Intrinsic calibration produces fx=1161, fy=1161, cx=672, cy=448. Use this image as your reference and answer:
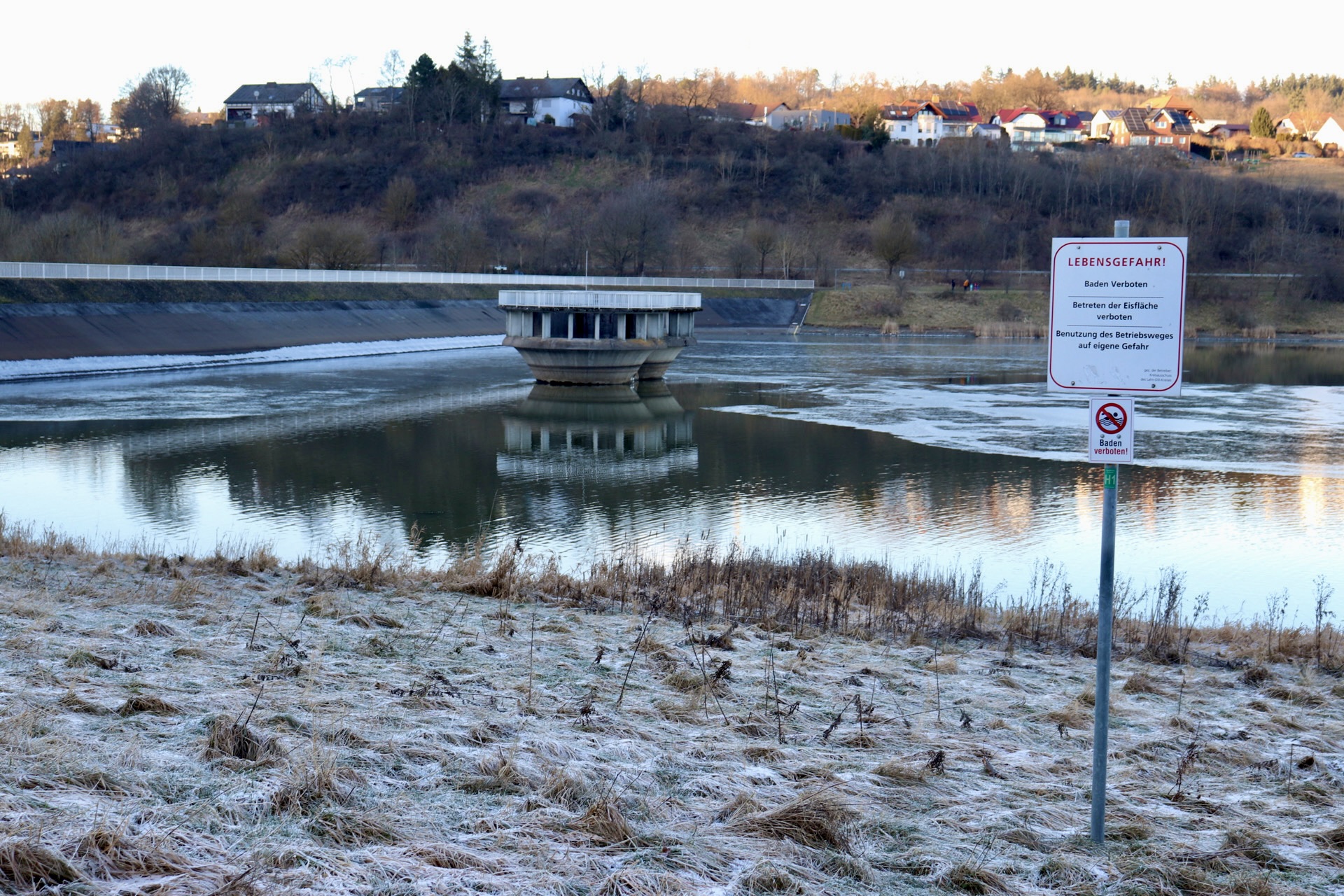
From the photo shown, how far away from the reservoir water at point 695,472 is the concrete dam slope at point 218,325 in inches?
129

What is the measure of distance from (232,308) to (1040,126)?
454 ft

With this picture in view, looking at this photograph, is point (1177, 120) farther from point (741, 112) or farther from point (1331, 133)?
point (741, 112)

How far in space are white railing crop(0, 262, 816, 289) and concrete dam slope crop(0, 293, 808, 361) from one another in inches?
72.3

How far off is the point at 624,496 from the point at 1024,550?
8186 millimetres

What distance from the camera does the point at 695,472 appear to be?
26859mm

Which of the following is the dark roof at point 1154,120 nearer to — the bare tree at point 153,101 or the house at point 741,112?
the house at point 741,112

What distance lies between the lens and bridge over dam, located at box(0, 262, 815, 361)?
47.2 metres

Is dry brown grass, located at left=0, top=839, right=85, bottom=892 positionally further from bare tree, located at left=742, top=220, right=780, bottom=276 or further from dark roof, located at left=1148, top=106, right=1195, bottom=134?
dark roof, located at left=1148, top=106, right=1195, bottom=134

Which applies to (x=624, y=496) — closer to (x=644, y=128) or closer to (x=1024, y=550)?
Result: (x=1024, y=550)

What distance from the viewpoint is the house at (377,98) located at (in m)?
148

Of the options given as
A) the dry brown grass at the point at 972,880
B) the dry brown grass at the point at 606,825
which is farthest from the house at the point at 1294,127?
the dry brown grass at the point at 606,825

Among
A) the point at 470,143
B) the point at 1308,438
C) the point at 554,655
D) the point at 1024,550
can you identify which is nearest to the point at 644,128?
the point at 470,143

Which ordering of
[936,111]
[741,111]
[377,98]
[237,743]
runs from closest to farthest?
1. [237,743]
2. [377,98]
3. [936,111]
4. [741,111]

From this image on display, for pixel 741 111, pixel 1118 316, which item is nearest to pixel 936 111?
pixel 741 111
